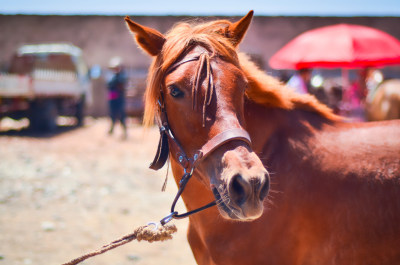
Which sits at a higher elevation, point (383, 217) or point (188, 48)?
point (188, 48)

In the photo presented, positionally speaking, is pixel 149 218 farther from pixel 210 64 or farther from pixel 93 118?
pixel 93 118

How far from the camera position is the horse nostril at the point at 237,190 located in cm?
146

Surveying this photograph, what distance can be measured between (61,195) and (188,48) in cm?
437

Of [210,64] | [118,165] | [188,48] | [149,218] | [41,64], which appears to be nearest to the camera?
[210,64]

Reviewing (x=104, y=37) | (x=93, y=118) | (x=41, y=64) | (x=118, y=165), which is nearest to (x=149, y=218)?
(x=118, y=165)

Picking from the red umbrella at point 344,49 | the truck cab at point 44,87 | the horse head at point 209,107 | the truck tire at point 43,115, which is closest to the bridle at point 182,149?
the horse head at point 209,107

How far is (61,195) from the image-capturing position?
5.41 m

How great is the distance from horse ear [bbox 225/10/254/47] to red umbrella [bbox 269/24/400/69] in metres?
3.18

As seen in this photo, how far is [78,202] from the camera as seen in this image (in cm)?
517

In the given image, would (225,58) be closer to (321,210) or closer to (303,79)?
(321,210)

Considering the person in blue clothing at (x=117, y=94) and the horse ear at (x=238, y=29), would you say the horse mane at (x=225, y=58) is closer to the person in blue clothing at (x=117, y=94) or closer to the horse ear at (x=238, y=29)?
the horse ear at (x=238, y=29)

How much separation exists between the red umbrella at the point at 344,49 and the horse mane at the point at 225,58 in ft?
9.85

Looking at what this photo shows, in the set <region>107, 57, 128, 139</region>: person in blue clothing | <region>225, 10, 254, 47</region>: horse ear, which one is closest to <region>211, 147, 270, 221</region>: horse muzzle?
<region>225, 10, 254, 47</region>: horse ear

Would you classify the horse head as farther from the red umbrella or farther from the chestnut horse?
the red umbrella
